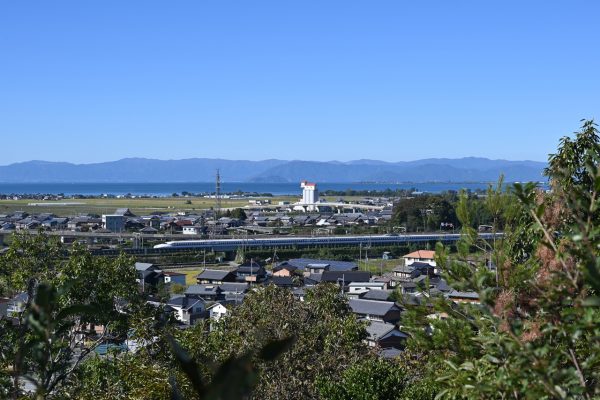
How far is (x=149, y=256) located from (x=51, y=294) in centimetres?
3026

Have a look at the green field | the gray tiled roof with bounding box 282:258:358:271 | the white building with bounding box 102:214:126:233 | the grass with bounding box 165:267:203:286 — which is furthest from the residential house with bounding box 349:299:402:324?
the green field

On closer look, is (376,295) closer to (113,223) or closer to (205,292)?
(205,292)

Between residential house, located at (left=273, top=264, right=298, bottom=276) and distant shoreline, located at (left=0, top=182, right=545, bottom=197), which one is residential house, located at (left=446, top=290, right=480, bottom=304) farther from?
distant shoreline, located at (left=0, top=182, right=545, bottom=197)

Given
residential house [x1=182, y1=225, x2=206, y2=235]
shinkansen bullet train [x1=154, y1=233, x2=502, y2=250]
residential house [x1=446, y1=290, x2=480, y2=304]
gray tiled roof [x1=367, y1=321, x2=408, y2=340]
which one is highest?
residential house [x1=446, y1=290, x2=480, y2=304]

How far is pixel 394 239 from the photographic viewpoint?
36.2 metres

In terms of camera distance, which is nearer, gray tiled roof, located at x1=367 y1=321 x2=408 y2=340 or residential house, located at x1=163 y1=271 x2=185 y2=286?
gray tiled roof, located at x1=367 y1=321 x2=408 y2=340

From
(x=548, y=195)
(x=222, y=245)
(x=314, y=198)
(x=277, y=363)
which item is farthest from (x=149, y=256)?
(x=314, y=198)

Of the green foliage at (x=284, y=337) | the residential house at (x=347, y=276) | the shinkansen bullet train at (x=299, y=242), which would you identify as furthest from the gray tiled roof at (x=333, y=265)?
the green foliage at (x=284, y=337)

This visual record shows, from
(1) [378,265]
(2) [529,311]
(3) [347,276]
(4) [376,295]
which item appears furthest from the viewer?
(1) [378,265]

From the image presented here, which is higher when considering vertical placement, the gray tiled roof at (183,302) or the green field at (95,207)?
the gray tiled roof at (183,302)

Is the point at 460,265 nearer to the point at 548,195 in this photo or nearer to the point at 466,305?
the point at 466,305

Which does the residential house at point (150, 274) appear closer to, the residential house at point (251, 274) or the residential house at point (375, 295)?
the residential house at point (251, 274)

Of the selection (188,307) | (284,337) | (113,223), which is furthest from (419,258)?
(284,337)

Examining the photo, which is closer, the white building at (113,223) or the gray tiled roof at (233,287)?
the gray tiled roof at (233,287)
